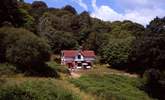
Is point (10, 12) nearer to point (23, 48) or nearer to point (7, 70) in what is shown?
point (23, 48)

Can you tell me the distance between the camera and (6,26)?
41656 mm

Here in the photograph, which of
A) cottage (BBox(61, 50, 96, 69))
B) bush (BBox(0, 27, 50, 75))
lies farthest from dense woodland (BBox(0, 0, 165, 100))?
cottage (BBox(61, 50, 96, 69))

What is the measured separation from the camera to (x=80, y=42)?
236 ft

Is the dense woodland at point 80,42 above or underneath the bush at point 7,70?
above

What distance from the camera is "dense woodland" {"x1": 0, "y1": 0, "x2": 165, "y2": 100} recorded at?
37.6 metres

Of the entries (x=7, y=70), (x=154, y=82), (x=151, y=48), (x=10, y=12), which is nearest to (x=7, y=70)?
(x=7, y=70)

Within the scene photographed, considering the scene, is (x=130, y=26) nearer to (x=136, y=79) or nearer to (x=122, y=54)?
(x=122, y=54)

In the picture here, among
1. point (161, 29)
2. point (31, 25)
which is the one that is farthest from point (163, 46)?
point (31, 25)

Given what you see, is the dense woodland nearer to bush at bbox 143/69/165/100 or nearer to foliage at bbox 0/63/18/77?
bush at bbox 143/69/165/100

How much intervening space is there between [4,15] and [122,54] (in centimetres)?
1887

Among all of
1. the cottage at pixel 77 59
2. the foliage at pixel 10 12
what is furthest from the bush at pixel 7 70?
the cottage at pixel 77 59

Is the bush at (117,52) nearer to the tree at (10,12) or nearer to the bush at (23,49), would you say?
the tree at (10,12)

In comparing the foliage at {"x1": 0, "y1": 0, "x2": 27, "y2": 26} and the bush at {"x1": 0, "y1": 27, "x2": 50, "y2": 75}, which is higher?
the foliage at {"x1": 0, "y1": 0, "x2": 27, "y2": 26}

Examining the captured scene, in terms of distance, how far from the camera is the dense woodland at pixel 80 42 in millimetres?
37625
